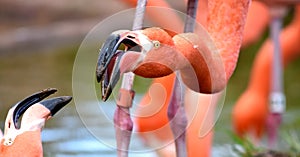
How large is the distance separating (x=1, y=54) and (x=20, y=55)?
11 cm

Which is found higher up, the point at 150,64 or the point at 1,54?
the point at 150,64

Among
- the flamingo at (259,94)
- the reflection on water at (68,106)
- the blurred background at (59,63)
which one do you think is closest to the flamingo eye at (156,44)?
the reflection on water at (68,106)

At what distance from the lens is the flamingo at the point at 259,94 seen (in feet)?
10.1

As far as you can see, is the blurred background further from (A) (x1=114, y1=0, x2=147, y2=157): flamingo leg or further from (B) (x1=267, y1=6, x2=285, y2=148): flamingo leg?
(A) (x1=114, y1=0, x2=147, y2=157): flamingo leg

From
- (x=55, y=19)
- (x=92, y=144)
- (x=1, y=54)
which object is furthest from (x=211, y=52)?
(x=55, y=19)

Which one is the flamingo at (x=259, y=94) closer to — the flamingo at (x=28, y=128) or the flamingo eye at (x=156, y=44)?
the flamingo at (x=28, y=128)

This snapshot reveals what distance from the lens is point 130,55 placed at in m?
1.12

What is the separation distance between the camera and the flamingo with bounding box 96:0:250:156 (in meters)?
1.12

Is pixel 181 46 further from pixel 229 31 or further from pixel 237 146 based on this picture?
pixel 237 146

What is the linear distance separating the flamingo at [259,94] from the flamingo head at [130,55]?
183cm

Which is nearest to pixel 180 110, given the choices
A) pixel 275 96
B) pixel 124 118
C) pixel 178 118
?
pixel 178 118

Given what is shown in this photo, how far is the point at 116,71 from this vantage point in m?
1.12

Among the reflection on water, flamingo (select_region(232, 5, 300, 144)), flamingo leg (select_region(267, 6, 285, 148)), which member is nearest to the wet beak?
the reflection on water

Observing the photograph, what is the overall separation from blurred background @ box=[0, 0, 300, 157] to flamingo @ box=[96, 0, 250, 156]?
44.2 inches
